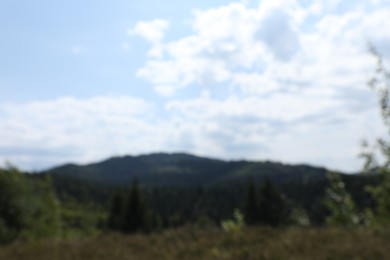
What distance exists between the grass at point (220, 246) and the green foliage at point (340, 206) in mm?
3304

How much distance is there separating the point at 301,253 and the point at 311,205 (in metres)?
161

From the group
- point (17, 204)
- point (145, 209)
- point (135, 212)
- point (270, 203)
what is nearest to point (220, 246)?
point (17, 204)

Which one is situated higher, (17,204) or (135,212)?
(17,204)

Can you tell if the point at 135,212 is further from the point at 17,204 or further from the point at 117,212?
the point at 17,204

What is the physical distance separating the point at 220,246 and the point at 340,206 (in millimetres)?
5281

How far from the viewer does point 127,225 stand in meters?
56.8

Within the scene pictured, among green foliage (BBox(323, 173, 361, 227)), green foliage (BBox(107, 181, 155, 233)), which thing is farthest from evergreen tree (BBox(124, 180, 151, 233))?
green foliage (BBox(323, 173, 361, 227))

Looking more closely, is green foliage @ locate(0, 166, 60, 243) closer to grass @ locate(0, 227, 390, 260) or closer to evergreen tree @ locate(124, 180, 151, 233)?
evergreen tree @ locate(124, 180, 151, 233)

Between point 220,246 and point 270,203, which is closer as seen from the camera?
point 220,246

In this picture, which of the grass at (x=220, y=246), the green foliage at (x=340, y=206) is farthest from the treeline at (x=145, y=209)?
the grass at (x=220, y=246)

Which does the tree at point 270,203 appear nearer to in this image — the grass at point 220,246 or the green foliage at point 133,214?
the green foliage at point 133,214

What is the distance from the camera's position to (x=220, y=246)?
803 centimetres

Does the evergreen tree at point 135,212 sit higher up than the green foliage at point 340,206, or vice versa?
the green foliage at point 340,206

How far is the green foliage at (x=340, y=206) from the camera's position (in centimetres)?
1162
